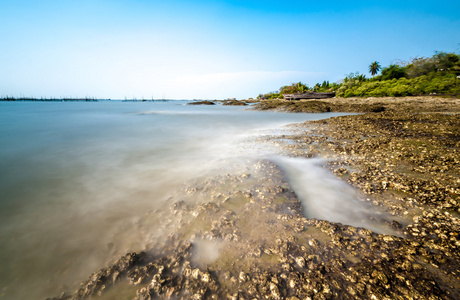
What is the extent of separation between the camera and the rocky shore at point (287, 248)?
139 centimetres

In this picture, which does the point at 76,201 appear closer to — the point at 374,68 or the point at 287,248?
the point at 287,248

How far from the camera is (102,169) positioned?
4.18m

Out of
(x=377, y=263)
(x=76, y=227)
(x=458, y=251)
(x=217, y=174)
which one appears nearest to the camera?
(x=377, y=263)

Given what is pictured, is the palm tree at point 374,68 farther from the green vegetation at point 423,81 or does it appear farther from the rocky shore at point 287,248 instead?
the rocky shore at point 287,248

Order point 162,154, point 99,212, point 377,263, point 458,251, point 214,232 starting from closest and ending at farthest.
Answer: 1. point 377,263
2. point 458,251
3. point 214,232
4. point 99,212
5. point 162,154

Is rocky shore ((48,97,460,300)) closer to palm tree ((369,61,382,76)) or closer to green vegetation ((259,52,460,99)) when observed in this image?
green vegetation ((259,52,460,99))

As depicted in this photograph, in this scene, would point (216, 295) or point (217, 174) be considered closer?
point (216, 295)

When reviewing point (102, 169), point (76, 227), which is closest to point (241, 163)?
point (76, 227)

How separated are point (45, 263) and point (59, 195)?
1.67 metres

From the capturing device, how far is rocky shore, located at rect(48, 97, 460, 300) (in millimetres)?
1392

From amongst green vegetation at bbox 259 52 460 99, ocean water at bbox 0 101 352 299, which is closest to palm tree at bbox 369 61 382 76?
green vegetation at bbox 259 52 460 99

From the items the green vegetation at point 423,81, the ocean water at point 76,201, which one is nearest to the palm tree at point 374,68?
the green vegetation at point 423,81

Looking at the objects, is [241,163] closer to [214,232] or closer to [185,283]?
[214,232]

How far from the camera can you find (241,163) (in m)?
4.17
